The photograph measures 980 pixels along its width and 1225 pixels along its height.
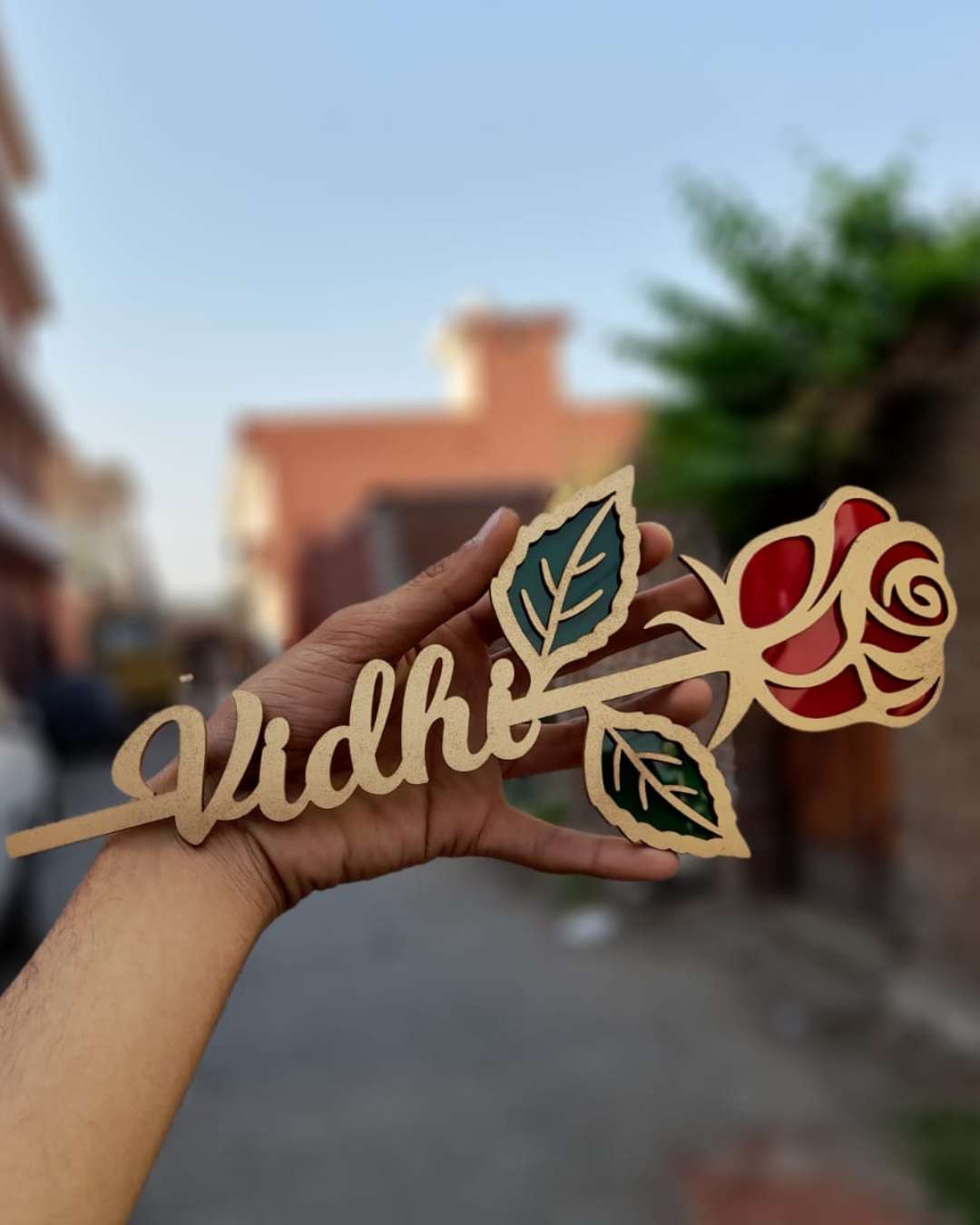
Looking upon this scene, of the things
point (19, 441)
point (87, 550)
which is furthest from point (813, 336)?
point (87, 550)

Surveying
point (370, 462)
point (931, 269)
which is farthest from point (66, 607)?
point (931, 269)

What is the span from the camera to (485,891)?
5453 millimetres

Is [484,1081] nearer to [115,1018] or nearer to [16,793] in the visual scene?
[16,793]

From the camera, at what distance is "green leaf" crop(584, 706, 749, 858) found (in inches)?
30.8

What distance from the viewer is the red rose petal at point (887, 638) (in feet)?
2.58

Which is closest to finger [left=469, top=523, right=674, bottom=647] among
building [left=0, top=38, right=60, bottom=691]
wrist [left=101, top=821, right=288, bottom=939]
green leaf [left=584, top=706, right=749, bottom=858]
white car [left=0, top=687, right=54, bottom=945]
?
green leaf [left=584, top=706, right=749, bottom=858]

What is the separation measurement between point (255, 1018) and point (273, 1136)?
30.7 inches

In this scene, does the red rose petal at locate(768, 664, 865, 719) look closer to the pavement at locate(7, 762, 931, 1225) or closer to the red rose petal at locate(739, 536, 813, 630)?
the red rose petal at locate(739, 536, 813, 630)

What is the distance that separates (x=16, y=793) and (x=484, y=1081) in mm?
1587

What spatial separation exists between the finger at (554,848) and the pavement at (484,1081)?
1.43 meters

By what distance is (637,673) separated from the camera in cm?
78

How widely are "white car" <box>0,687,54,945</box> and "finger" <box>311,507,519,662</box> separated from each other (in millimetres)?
2079

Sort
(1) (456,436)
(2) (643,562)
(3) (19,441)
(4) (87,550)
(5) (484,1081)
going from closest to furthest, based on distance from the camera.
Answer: (2) (643,562)
(5) (484,1081)
(1) (456,436)
(3) (19,441)
(4) (87,550)

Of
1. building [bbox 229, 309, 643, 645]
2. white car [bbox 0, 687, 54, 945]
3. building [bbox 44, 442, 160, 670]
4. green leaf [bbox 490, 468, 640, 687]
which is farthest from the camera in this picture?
building [bbox 44, 442, 160, 670]
